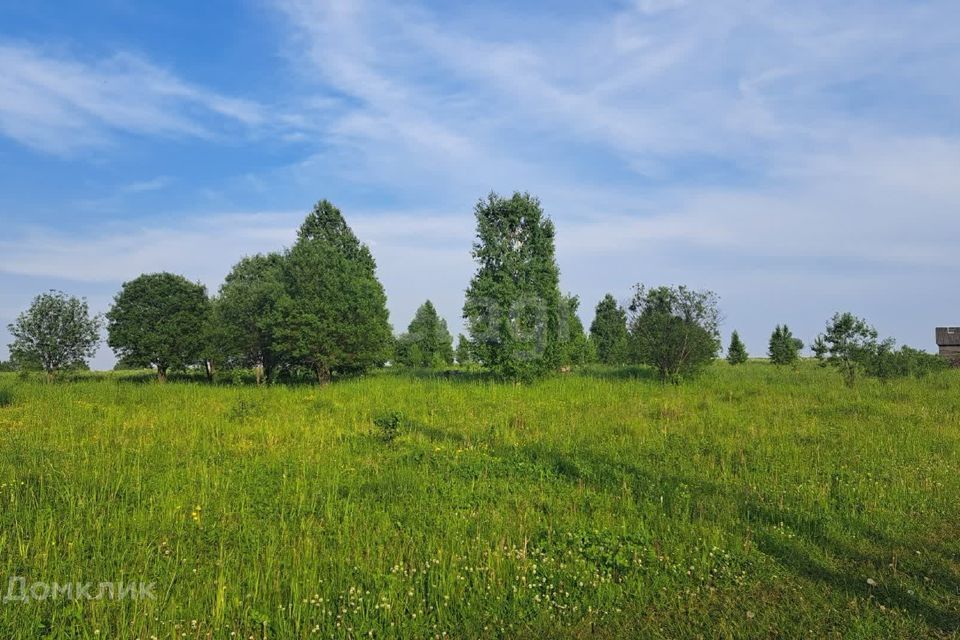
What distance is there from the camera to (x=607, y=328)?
2191 inches

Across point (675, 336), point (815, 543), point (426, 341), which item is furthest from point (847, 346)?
point (426, 341)

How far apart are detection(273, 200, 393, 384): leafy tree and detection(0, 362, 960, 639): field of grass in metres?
11.3

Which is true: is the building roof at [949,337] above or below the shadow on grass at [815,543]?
above

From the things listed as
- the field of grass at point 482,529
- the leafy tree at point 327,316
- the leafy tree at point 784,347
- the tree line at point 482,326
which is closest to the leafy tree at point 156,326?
the tree line at point 482,326

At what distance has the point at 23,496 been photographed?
7301 mm

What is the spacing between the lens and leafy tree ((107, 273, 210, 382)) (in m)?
33.5

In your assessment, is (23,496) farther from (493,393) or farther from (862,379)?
(862,379)

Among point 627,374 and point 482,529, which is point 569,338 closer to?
point 627,374

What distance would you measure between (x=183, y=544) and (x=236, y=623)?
1809mm

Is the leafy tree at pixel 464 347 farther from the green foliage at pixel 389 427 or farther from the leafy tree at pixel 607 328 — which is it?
the leafy tree at pixel 607 328

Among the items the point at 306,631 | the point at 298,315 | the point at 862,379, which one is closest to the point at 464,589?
the point at 306,631

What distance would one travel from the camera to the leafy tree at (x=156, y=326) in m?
33.5

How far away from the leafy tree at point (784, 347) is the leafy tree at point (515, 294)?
2939 centimetres

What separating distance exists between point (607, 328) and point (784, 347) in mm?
16673
